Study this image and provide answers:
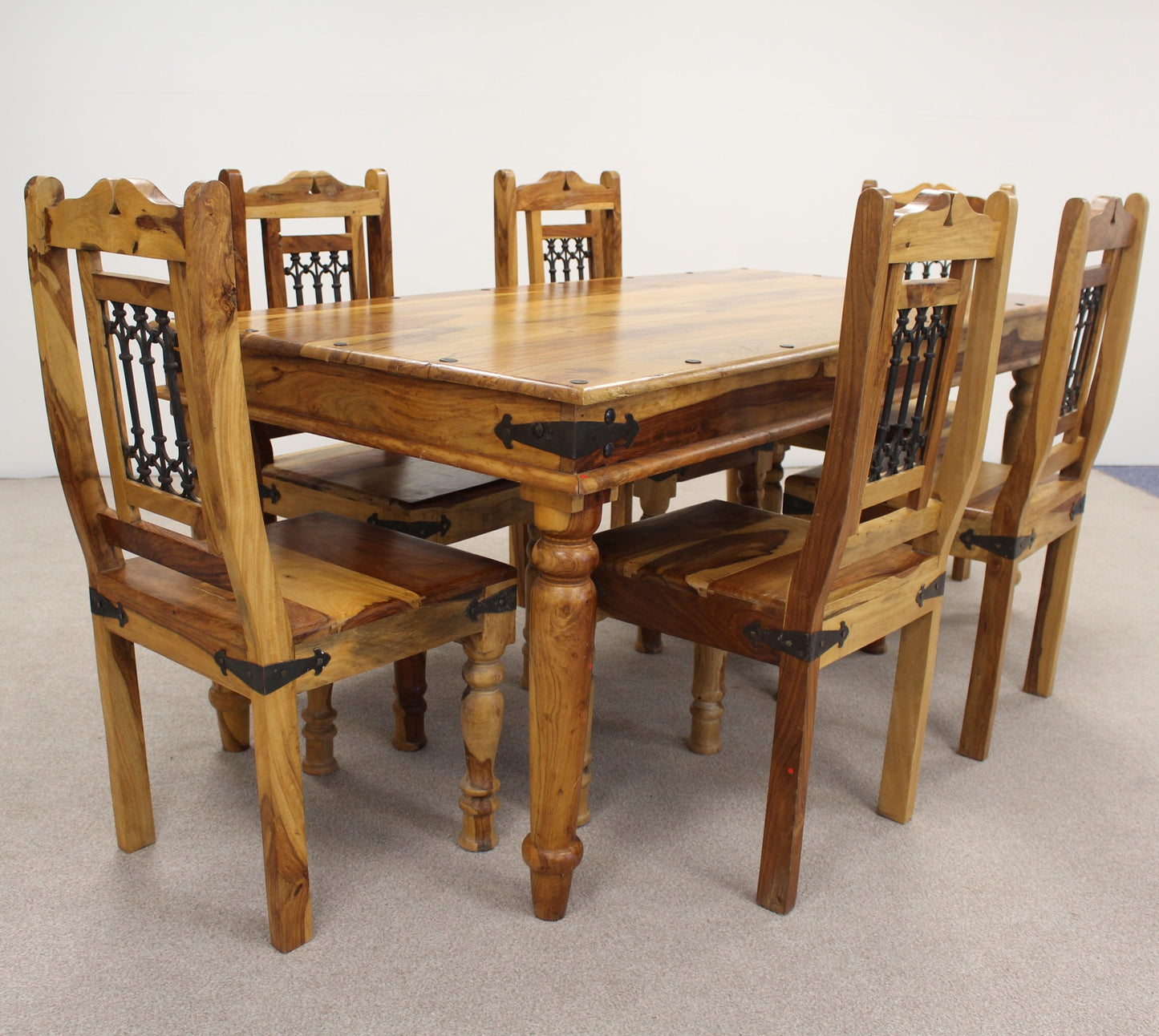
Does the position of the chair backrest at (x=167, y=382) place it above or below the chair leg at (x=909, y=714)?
above

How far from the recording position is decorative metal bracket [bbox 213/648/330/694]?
142 centimetres

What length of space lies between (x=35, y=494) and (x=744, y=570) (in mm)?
2895

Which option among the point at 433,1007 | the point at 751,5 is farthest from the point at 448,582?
the point at 751,5

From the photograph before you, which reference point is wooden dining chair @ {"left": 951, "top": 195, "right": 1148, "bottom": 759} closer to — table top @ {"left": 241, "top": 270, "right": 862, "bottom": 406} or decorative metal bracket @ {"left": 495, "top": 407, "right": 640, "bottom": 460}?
table top @ {"left": 241, "top": 270, "right": 862, "bottom": 406}

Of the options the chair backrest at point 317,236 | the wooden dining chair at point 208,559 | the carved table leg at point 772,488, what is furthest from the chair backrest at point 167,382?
the carved table leg at point 772,488

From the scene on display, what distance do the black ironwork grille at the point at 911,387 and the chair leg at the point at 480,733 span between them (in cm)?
63

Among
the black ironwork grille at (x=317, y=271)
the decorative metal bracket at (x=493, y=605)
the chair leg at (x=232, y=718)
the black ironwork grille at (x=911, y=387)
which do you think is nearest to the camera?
the black ironwork grille at (x=911, y=387)

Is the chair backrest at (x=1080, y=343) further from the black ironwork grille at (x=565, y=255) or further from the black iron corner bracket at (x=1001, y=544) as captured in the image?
the black ironwork grille at (x=565, y=255)

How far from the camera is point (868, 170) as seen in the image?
13.6 feet

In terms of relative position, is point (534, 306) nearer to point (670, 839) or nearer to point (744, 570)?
point (744, 570)

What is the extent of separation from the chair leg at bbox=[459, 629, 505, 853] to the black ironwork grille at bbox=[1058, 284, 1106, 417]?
1160 millimetres

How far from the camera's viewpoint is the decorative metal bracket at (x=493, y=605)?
1.66 m

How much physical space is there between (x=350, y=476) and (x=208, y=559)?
717 mm

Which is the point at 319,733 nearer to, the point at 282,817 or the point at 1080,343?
the point at 282,817
